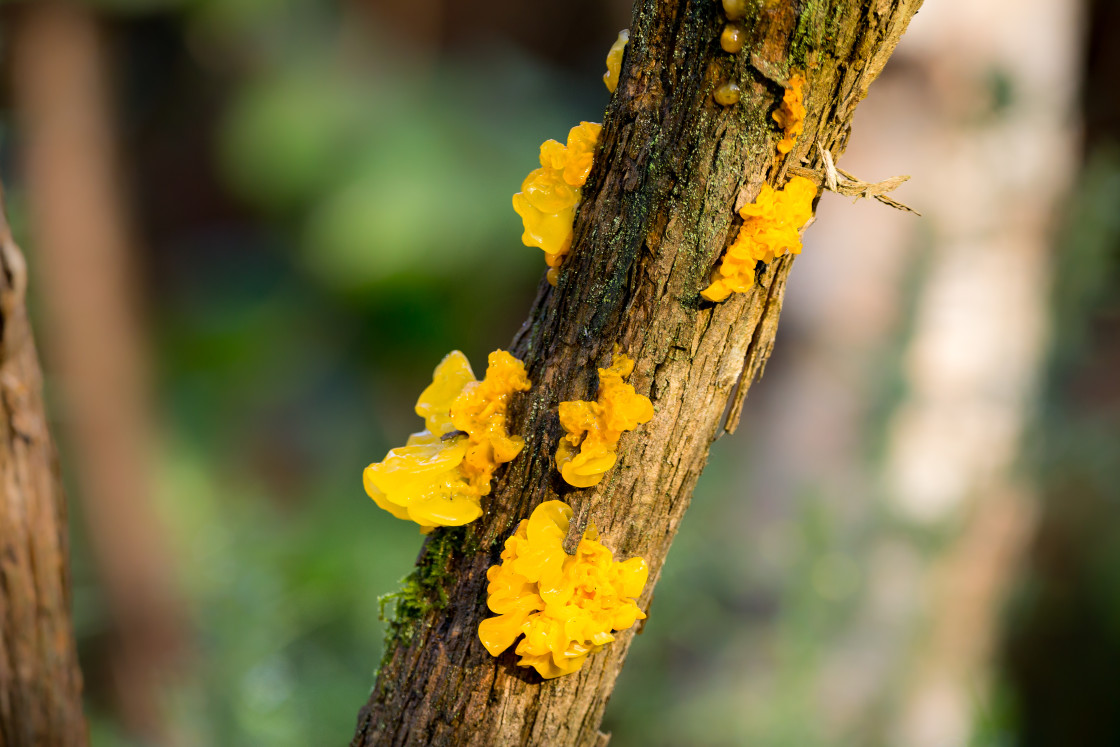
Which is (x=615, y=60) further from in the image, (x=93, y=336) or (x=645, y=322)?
(x=93, y=336)

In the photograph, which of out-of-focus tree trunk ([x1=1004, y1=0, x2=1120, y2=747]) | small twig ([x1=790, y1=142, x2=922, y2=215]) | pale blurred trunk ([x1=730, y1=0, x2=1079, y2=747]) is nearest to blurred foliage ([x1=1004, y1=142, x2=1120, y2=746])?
out-of-focus tree trunk ([x1=1004, y1=0, x2=1120, y2=747])

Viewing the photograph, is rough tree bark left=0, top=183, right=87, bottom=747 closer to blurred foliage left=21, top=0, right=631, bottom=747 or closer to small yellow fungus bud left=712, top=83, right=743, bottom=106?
small yellow fungus bud left=712, top=83, right=743, bottom=106

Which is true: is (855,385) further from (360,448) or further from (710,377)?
(360,448)

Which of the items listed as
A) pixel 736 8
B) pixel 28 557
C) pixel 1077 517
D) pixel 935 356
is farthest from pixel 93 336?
pixel 1077 517

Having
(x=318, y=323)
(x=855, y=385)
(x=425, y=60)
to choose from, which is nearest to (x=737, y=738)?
(x=855, y=385)

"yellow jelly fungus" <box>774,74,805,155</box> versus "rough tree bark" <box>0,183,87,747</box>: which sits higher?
"yellow jelly fungus" <box>774,74,805,155</box>

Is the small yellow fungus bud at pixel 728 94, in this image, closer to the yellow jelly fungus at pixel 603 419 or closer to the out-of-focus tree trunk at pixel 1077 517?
the yellow jelly fungus at pixel 603 419

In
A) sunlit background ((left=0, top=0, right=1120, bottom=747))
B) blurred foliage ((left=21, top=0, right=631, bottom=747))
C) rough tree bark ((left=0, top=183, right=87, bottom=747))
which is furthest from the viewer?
blurred foliage ((left=21, top=0, right=631, bottom=747))

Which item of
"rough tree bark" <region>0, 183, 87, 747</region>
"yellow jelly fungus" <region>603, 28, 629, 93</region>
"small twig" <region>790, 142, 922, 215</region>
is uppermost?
"yellow jelly fungus" <region>603, 28, 629, 93</region>
